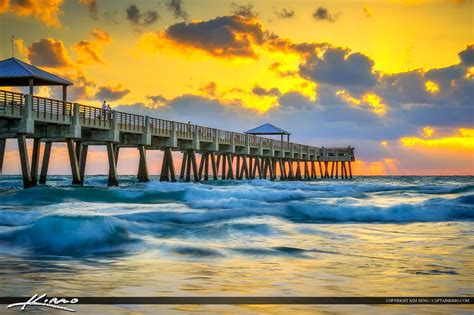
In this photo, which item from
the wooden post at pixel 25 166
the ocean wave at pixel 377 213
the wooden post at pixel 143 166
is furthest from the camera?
the wooden post at pixel 143 166

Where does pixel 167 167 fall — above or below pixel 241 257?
above

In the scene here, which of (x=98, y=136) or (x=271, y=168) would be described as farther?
(x=271, y=168)

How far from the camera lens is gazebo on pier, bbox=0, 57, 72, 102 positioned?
31.2 meters

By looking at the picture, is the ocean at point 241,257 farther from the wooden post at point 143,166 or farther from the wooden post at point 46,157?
the wooden post at point 46,157

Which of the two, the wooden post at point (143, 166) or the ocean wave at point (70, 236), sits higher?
the wooden post at point (143, 166)

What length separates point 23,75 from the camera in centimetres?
3116

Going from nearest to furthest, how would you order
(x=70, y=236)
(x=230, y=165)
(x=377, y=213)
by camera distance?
1. (x=70, y=236)
2. (x=377, y=213)
3. (x=230, y=165)

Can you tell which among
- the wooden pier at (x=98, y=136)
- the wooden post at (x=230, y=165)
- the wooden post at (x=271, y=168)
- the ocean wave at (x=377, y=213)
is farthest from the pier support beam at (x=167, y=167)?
the wooden post at (x=271, y=168)

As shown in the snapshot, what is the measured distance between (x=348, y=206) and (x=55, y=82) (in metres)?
21.3

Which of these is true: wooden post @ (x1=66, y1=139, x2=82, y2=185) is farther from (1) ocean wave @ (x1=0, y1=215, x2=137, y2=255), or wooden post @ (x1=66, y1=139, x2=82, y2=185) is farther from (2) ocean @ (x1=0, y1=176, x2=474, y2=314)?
(1) ocean wave @ (x1=0, y1=215, x2=137, y2=255)

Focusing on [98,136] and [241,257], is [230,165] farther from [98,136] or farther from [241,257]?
[241,257]

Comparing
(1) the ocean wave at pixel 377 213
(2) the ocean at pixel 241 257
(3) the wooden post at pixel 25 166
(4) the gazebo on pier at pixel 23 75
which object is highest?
(4) the gazebo on pier at pixel 23 75

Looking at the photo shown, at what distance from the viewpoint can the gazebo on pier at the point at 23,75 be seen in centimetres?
3123

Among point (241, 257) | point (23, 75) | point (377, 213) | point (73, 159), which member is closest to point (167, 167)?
point (73, 159)
